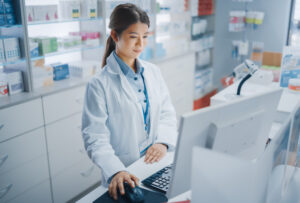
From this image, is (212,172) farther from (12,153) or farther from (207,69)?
(207,69)

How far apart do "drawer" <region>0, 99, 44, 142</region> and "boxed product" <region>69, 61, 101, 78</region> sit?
63 cm

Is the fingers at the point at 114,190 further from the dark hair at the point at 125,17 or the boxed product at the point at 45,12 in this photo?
the boxed product at the point at 45,12

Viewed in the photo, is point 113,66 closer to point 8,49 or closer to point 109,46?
point 109,46

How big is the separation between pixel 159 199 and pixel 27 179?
158 centimetres

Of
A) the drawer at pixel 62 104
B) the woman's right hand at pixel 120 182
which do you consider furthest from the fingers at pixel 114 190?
the drawer at pixel 62 104

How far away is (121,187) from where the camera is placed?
4.30ft

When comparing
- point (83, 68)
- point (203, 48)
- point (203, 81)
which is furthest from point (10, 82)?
point (203, 81)

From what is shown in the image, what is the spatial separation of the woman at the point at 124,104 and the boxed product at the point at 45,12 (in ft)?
3.84

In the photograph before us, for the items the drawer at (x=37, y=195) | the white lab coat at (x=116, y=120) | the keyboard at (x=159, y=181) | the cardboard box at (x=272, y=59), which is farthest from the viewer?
the cardboard box at (x=272, y=59)

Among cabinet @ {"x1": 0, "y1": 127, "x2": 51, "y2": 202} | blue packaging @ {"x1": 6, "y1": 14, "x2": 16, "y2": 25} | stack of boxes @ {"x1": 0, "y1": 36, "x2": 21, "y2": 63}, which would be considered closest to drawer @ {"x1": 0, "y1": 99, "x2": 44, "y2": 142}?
cabinet @ {"x1": 0, "y1": 127, "x2": 51, "y2": 202}

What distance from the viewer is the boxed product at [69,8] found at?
2889 millimetres

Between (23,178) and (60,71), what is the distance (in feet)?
3.28

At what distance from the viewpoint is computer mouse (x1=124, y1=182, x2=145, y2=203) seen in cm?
125

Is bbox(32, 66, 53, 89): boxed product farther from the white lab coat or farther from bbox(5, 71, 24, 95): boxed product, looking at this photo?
the white lab coat
